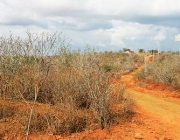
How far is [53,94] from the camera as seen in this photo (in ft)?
31.2

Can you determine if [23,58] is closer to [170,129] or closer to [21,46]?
[21,46]

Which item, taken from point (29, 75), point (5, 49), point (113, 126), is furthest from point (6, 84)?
point (113, 126)

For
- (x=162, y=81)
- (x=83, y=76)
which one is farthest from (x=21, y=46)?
(x=162, y=81)

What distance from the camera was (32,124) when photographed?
7832 millimetres

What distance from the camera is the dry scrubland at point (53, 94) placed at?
7.91 meters

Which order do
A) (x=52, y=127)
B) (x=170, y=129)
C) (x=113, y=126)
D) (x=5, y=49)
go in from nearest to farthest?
(x=52, y=127) < (x=113, y=126) < (x=170, y=129) < (x=5, y=49)

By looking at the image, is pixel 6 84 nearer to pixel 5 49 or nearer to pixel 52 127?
pixel 5 49

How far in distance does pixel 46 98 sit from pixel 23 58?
1999mm

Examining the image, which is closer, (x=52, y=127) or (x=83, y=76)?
(x=52, y=127)

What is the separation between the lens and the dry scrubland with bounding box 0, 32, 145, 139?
311 inches

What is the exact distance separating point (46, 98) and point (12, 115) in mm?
1586

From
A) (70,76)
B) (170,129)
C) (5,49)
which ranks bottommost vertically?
(170,129)

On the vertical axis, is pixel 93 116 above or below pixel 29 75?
below

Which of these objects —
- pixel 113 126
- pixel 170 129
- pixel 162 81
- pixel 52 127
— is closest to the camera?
pixel 52 127
